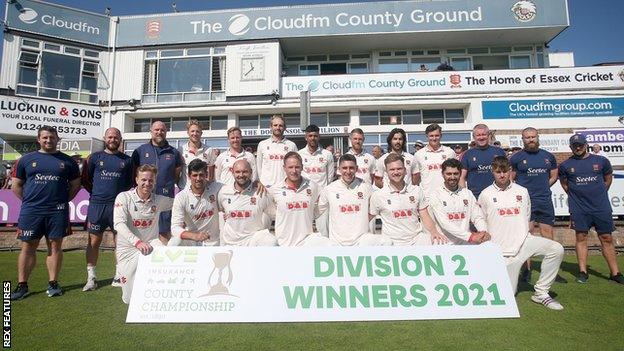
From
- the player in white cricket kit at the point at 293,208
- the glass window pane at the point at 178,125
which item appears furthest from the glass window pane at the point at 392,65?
the player in white cricket kit at the point at 293,208

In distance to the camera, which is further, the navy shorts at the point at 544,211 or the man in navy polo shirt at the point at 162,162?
the navy shorts at the point at 544,211

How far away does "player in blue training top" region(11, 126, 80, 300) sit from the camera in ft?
16.9

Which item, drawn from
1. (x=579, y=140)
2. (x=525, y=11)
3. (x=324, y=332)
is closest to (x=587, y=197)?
(x=579, y=140)

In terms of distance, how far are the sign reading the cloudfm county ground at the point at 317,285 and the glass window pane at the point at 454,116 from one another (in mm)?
17739

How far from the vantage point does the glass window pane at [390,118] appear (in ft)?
67.2

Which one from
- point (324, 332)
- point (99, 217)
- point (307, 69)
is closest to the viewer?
point (324, 332)

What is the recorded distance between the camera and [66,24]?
2105 cm

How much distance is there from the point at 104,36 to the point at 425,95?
63.4ft

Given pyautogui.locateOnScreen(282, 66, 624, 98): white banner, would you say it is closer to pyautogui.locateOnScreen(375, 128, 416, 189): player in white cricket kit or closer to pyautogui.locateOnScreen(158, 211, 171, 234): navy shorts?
pyautogui.locateOnScreen(375, 128, 416, 189): player in white cricket kit

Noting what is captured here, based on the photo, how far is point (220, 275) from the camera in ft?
12.9

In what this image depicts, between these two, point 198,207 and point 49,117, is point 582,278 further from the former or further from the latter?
point 49,117

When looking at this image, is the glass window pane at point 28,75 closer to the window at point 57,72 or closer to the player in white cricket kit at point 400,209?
the window at point 57,72

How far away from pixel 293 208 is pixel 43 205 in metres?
3.66

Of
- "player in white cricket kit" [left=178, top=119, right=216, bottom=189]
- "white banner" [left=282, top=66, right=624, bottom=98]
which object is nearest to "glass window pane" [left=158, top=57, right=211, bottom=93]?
"white banner" [left=282, top=66, right=624, bottom=98]
